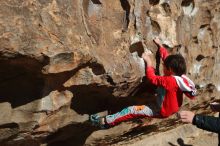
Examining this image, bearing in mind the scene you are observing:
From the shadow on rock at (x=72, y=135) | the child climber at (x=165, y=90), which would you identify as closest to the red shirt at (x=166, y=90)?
the child climber at (x=165, y=90)

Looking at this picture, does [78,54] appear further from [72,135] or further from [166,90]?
[72,135]

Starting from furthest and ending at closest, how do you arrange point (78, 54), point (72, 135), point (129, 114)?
point (72, 135) → point (129, 114) → point (78, 54)

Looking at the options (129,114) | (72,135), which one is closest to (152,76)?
(129,114)

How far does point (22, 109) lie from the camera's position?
3.89 metres

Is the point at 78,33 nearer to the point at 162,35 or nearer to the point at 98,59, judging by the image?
the point at 98,59

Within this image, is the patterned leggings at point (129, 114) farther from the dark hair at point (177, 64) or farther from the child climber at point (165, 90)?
the dark hair at point (177, 64)

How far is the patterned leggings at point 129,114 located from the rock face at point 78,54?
0.54 feet

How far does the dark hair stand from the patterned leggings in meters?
0.45

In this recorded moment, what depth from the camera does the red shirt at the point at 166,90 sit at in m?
4.06

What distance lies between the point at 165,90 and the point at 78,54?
104 centimetres

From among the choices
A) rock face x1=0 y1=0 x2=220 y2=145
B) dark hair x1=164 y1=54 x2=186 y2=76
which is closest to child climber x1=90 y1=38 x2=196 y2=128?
dark hair x1=164 y1=54 x2=186 y2=76

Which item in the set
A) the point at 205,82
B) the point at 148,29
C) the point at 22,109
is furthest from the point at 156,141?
the point at 22,109

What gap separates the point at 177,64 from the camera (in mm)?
4105

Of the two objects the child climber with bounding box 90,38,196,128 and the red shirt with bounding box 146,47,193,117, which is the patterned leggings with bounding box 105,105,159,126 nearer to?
the child climber with bounding box 90,38,196,128
